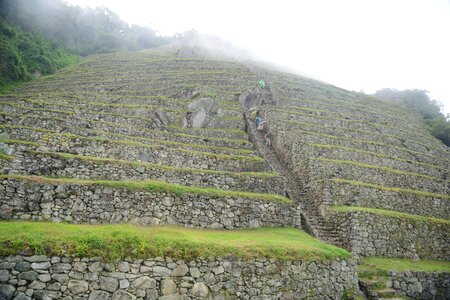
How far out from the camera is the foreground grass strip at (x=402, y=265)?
41.9 feet

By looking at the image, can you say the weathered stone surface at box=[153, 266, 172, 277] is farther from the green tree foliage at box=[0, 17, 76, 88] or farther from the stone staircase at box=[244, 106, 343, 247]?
the green tree foliage at box=[0, 17, 76, 88]

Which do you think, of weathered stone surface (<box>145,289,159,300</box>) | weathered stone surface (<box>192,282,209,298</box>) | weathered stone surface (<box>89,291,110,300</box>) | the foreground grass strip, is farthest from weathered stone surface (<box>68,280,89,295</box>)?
the foreground grass strip

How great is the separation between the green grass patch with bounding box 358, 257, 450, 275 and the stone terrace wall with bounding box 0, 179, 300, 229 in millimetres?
3475

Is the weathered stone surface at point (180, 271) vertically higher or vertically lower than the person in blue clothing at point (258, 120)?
lower

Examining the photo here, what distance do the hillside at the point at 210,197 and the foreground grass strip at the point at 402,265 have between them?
15.1 inches

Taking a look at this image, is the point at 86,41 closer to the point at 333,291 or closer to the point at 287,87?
the point at 287,87

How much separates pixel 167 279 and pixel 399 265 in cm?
1080

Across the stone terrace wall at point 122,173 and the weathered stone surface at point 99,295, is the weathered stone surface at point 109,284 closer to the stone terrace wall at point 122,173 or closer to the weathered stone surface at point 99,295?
the weathered stone surface at point 99,295

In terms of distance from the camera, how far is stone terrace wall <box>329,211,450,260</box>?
14.1 m

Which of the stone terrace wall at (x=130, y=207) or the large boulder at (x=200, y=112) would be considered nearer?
the stone terrace wall at (x=130, y=207)

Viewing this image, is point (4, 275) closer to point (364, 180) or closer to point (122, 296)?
point (122, 296)

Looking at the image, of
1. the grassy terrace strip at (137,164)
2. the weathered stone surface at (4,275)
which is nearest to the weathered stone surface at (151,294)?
the weathered stone surface at (4,275)

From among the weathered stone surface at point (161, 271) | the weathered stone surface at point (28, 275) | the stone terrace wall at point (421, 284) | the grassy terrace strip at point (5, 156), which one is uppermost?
the grassy terrace strip at point (5, 156)

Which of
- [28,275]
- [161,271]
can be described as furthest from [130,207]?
[28,275]
